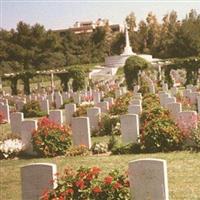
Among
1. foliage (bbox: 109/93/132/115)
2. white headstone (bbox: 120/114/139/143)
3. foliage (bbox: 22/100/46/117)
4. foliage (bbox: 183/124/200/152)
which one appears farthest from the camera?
foliage (bbox: 22/100/46/117)

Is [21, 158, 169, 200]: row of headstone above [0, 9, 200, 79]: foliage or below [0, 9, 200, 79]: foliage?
below

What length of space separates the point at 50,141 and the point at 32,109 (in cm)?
1274

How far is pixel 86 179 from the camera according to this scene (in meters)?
7.39

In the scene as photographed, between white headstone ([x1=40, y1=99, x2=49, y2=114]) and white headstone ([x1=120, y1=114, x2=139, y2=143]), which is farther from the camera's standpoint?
white headstone ([x1=40, y1=99, x2=49, y2=114])

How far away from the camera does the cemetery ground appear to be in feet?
31.0

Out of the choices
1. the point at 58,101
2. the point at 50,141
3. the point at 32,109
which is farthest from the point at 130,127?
the point at 58,101

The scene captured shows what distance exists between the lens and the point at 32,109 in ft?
87.2

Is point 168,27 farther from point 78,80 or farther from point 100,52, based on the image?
point 78,80

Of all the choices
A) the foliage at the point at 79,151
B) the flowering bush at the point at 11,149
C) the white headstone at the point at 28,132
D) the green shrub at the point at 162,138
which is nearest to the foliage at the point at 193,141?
the green shrub at the point at 162,138

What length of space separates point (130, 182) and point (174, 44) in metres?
64.6

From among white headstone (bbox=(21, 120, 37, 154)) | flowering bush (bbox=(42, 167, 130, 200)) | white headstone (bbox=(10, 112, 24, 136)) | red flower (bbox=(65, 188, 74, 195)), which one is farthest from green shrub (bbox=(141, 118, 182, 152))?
red flower (bbox=(65, 188, 74, 195))

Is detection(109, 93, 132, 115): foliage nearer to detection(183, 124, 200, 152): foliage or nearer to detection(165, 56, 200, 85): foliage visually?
detection(183, 124, 200, 152): foliage

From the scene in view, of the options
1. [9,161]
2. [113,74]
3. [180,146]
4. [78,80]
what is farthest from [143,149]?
[113,74]

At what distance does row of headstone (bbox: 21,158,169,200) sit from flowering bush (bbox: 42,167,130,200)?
Answer: 228 millimetres
